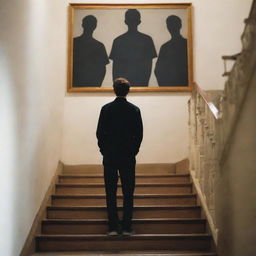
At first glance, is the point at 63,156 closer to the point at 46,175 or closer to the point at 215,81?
the point at 46,175

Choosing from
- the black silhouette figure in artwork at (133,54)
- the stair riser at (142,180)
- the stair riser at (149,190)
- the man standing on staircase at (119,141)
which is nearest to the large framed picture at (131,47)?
the black silhouette figure in artwork at (133,54)

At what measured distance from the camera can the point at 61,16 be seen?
6.32 metres

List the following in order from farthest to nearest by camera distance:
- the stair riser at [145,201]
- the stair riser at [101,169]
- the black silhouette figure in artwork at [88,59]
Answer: the black silhouette figure in artwork at [88,59] < the stair riser at [101,169] < the stair riser at [145,201]

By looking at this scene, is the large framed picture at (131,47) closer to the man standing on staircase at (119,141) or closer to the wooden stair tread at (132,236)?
the man standing on staircase at (119,141)

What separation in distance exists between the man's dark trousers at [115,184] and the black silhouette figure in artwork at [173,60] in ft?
8.95

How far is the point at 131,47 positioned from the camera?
20.8 ft

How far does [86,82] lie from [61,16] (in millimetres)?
1038

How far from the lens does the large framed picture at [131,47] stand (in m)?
6.24

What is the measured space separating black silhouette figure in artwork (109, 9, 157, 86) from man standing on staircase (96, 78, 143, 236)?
8.30 feet

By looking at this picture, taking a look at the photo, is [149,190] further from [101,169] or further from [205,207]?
[101,169]

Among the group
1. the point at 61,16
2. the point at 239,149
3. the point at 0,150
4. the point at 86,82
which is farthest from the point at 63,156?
the point at 239,149

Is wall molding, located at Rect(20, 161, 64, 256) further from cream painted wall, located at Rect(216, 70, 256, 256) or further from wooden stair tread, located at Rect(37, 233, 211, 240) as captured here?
cream painted wall, located at Rect(216, 70, 256, 256)

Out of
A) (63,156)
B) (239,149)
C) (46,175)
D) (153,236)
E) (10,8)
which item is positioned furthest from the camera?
(63,156)

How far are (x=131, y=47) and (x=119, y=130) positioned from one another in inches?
113
